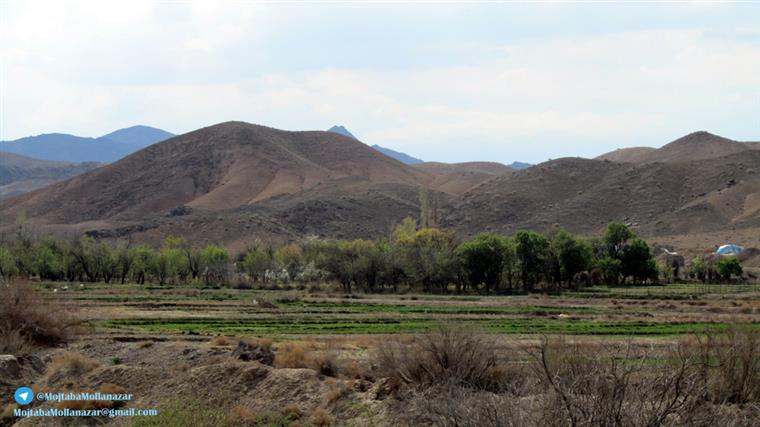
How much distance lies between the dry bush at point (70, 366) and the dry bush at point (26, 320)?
115 inches

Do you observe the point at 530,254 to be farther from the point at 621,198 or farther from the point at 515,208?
the point at 621,198

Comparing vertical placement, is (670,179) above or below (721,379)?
above

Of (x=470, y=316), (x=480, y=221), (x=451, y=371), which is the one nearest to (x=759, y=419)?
(x=451, y=371)

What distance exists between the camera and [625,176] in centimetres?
16888

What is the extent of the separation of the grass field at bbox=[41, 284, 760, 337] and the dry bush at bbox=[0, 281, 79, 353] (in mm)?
5260

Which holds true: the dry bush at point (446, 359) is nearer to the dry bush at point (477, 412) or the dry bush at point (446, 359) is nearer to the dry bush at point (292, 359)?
the dry bush at point (477, 412)

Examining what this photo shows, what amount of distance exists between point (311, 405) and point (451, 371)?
5.89m

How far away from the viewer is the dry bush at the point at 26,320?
33.1m

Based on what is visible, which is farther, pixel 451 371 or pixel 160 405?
pixel 160 405

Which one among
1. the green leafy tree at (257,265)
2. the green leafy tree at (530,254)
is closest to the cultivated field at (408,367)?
the green leafy tree at (530,254)

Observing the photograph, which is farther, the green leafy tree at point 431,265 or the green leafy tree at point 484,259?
the green leafy tree at point 431,265

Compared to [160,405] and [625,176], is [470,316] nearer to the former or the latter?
[160,405]

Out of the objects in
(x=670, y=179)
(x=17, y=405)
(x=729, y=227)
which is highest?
(x=670, y=179)

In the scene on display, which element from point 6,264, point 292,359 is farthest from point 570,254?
point 6,264
